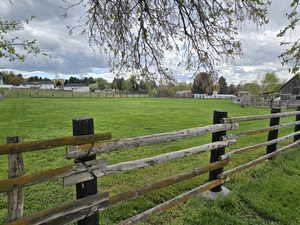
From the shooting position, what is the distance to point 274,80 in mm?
51156

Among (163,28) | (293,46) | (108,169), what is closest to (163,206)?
(108,169)

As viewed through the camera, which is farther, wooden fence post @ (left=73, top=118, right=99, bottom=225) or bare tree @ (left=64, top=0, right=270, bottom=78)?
bare tree @ (left=64, top=0, right=270, bottom=78)

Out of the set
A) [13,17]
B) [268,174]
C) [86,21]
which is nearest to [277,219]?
[268,174]

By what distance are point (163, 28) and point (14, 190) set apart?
3462 millimetres

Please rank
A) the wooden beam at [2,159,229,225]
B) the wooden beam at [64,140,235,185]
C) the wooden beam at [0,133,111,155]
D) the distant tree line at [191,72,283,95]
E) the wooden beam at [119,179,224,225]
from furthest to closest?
the distant tree line at [191,72,283,95] → the wooden beam at [119,179,224,225] → the wooden beam at [64,140,235,185] → the wooden beam at [2,159,229,225] → the wooden beam at [0,133,111,155]

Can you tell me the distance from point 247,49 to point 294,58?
3.52 meters

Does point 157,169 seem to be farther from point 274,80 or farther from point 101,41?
point 274,80

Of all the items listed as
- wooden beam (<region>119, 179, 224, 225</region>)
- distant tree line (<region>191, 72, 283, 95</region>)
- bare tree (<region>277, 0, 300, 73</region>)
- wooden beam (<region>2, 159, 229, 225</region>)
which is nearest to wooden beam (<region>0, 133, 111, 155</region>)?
wooden beam (<region>2, 159, 229, 225</region>)

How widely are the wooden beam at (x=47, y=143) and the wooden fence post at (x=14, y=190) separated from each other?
0.05 m

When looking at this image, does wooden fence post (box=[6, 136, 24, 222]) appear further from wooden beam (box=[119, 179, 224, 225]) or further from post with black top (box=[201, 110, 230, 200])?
post with black top (box=[201, 110, 230, 200])

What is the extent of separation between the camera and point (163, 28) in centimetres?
352

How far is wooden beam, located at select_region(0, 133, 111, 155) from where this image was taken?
127cm

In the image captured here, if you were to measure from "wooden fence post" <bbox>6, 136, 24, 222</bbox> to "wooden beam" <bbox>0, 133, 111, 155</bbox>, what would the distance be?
5cm

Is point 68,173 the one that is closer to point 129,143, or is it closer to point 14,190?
point 14,190
